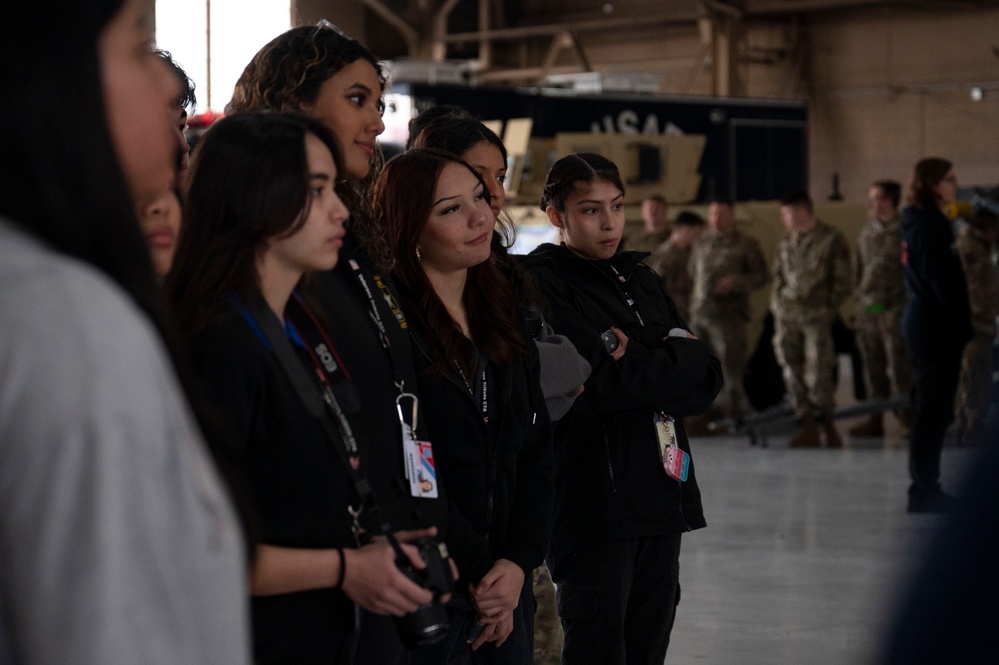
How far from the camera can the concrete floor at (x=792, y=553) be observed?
14.3 feet

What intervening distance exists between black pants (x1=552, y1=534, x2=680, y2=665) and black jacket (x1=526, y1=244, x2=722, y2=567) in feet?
0.14

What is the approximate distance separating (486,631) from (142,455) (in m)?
1.64

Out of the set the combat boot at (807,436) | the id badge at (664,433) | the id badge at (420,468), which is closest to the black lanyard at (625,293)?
the id badge at (664,433)

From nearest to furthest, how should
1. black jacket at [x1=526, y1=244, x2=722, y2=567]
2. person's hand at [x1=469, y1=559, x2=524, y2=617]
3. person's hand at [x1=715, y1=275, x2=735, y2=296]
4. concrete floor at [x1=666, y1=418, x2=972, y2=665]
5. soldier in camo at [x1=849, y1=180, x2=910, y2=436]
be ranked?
person's hand at [x1=469, y1=559, x2=524, y2=617] → black jacket at [x1=526, y1=244, x2=722, y2=567] → concrete floor at [x1=666, y1=418, x2=972, y2=665] → soldier in camo at [x1=849, y1=180, x2=910, y2=436] → person's hand at [x1=715, y1=275, x2=735, y2=296]

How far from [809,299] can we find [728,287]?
0.59 m

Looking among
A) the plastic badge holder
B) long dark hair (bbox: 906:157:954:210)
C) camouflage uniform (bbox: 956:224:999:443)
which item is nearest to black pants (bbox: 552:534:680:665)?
the plastic badge holder

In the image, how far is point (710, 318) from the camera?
364 inches

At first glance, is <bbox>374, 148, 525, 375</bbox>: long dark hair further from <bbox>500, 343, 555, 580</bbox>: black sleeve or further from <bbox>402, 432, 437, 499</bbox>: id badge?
<bbox>402, 432, 437, 499</bbox>: id badge

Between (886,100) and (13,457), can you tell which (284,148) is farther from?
(886,100)

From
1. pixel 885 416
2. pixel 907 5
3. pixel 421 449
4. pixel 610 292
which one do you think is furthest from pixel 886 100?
pixel 421 449

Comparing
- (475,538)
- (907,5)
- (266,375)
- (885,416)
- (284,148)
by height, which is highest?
(907,5)

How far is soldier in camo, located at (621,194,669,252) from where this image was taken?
9516 millimetres

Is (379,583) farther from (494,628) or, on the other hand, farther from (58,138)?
(58,138)

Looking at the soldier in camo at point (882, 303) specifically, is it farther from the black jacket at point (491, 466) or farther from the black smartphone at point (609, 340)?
the black jacket at point (491, 466)
